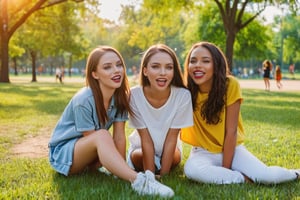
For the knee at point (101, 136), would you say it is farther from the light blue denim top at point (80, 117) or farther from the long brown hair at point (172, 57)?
the long brown hair at point (172, 57)

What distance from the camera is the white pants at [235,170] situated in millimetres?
4008

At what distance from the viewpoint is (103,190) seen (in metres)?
3.70

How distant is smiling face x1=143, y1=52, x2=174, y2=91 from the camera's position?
14.2 feet

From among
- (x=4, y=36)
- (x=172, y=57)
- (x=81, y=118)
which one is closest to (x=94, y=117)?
(x=81, y=118)

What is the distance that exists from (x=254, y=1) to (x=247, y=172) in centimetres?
2241

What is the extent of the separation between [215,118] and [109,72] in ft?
4.01

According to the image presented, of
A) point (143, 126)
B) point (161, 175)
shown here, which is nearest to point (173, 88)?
point (143, 126)

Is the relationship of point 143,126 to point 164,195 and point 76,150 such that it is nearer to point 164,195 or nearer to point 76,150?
point 76,150

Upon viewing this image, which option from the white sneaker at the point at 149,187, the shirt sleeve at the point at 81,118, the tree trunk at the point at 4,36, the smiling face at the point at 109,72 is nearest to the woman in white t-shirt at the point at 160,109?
the smiling face at the point at 109,72

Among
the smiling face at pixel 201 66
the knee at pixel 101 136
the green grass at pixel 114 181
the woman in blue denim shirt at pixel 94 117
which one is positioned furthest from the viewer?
the smiling face at pixel 201 66

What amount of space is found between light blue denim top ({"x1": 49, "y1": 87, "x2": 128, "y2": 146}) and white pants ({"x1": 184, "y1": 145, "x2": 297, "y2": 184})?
929 mm

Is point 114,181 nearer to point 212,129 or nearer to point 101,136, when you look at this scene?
point 101,136

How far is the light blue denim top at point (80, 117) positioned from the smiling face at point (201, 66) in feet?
2.83

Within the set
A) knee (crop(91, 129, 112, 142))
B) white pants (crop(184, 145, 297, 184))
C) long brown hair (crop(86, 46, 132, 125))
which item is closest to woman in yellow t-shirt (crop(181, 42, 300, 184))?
white pants (crop(184, 145, 297, 184))
